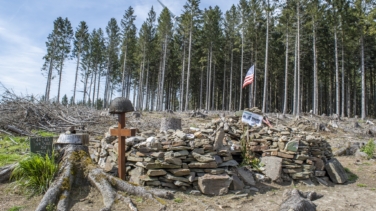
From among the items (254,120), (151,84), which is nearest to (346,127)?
(254,120)

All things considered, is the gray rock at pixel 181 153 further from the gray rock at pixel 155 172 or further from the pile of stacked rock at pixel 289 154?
the pile of stacked rock at pixel 289 154

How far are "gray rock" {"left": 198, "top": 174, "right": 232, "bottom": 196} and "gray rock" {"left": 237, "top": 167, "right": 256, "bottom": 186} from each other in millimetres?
716

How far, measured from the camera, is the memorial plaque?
190 inches

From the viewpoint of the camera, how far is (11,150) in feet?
21.9

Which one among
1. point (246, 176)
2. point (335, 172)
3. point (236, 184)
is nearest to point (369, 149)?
point (335, 172)

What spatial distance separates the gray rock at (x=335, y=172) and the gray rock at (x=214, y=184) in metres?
3.52

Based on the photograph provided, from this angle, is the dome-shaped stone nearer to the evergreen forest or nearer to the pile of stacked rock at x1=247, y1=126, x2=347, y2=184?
the pile of stacked rock at x1=247, y1=126, x2=347, y2=184

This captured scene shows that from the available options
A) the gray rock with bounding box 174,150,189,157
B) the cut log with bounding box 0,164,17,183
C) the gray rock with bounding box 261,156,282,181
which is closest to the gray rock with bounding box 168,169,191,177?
the gray rock with bounding box 174,150,189,157

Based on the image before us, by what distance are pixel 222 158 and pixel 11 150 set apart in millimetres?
5611

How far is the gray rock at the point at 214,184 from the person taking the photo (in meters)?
5.17

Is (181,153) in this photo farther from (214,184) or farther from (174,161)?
(214,184)

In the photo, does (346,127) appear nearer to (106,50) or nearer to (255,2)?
(255,2)

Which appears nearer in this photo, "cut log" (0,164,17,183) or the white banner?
"cut log" (0,164,17,183)

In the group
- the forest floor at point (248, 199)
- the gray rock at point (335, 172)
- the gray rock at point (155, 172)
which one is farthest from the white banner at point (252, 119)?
the gray rock at point (155, 172)
